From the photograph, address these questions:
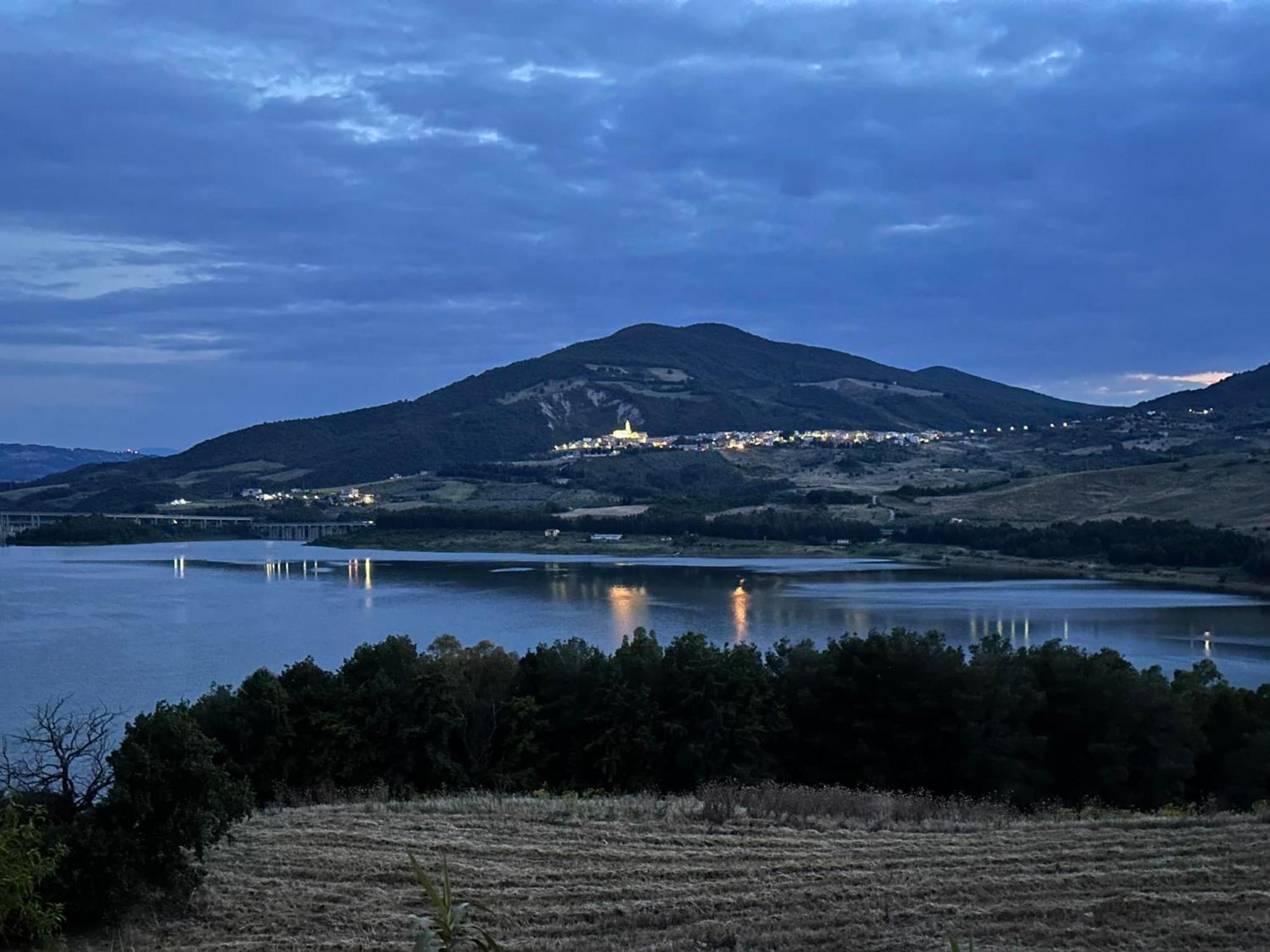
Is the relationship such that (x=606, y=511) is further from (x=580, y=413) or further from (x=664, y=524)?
(x=580, y=413)

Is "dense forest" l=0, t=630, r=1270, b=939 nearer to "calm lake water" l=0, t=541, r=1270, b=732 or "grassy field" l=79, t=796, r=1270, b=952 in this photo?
"grassy field" l=79, t=796, r=1270, b=952

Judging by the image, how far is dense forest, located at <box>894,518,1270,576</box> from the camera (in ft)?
166

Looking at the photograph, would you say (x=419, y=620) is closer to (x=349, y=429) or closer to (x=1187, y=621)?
(x=1187, y=621)

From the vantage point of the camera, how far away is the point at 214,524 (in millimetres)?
86438

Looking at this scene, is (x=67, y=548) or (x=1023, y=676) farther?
(x=67, y=548)

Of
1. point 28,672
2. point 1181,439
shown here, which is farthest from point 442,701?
point 1181,439

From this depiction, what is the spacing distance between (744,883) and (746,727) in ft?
26.0

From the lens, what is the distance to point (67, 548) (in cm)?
7331

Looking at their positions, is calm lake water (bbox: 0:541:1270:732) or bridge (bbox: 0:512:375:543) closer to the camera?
calm lake water (bbox: 0:541:1270:732)

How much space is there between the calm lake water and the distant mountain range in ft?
186

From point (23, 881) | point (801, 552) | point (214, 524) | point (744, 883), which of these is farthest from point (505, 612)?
point (214, 524)

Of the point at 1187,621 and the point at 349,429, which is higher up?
the point at 349,429

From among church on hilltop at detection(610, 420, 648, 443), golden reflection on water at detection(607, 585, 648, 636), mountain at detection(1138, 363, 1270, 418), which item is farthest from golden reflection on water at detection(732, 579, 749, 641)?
mountain at detection(1138, 363, 1270, 418)

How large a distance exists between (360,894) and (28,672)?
74.4 ft
